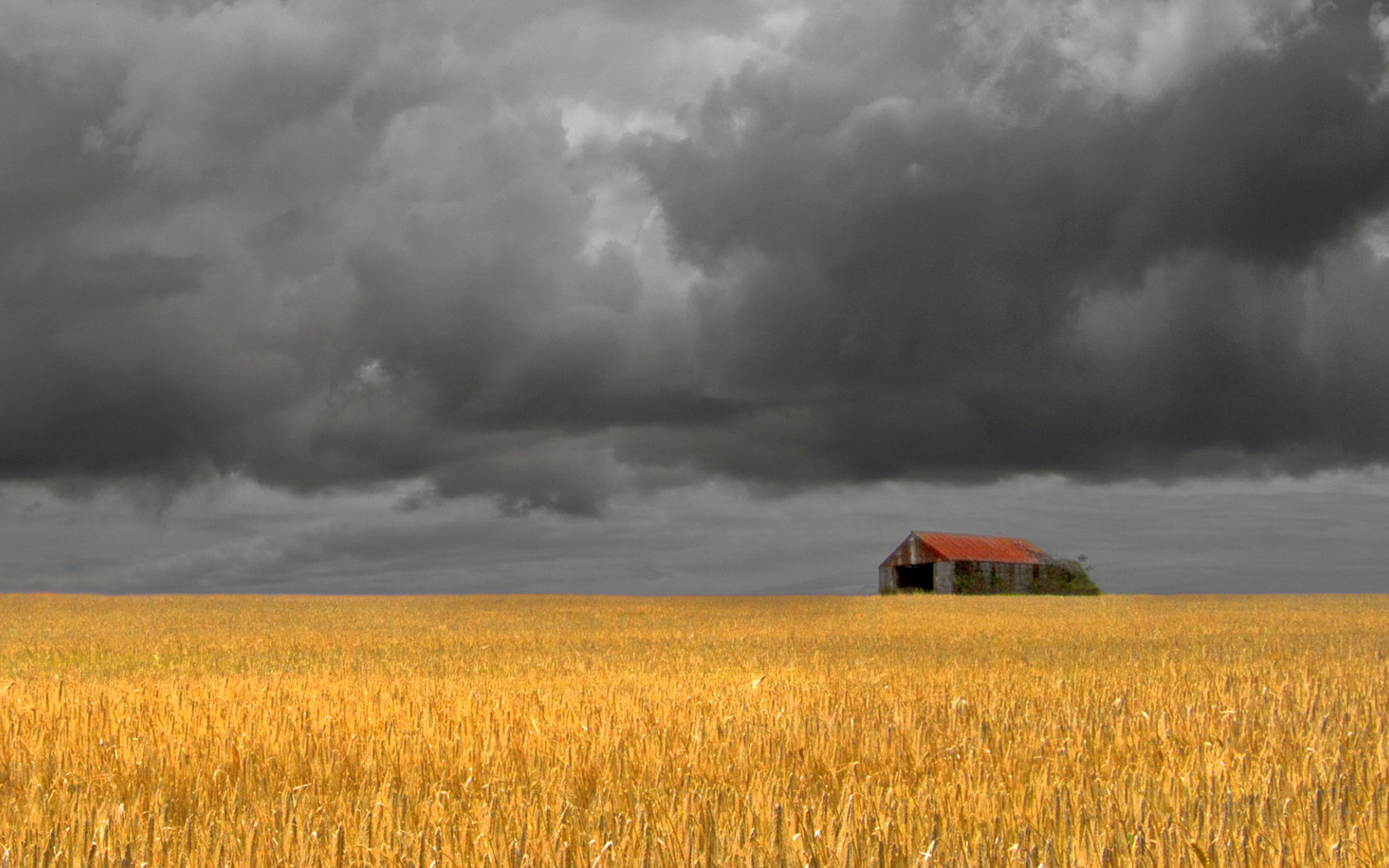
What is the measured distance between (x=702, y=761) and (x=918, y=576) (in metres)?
64.4

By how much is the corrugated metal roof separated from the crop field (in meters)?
49.7

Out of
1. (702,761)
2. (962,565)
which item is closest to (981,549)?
(962,565)

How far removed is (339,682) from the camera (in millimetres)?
13461

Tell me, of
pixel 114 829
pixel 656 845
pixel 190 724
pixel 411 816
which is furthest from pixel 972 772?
pixel 190 724

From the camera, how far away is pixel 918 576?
69.4 metres

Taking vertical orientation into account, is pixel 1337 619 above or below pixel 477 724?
below

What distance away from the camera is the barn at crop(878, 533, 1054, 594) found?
66875mm

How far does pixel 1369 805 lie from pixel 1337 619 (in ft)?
114

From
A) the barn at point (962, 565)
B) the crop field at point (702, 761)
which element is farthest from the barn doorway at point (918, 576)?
the crop field at point (702, 761)

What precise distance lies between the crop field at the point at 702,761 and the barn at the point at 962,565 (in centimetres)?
4884

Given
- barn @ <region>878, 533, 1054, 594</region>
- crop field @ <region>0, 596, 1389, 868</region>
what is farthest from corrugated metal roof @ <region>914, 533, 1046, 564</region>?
crop field @ <region>0, 596, 1389, 868</region>

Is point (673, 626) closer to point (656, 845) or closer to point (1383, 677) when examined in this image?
point (1383, 677)

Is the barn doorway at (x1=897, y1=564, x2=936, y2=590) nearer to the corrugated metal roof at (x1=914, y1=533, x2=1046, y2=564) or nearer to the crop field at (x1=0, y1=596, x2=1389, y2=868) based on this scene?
the corrugated metal roof at (x1=914, y1=533, x2=1046, y2=564)

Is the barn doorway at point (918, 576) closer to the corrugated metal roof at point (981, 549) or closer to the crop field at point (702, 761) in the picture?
the corrugated metal roof at point (981, 549)
